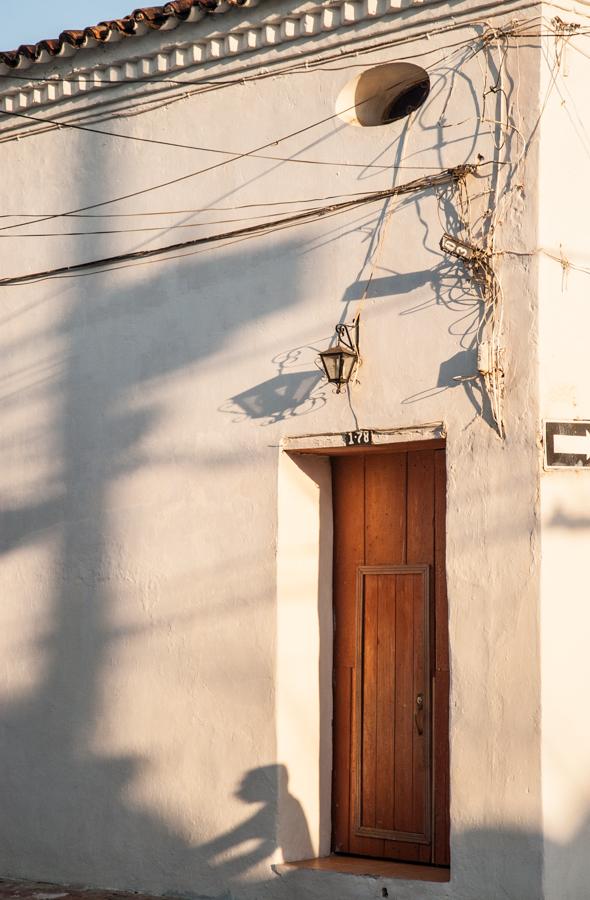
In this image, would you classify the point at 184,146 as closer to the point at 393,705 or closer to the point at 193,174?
the point at 193,174

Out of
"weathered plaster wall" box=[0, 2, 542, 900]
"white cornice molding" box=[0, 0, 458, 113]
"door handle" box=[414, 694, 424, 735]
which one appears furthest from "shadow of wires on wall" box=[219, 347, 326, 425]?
"white cornice molding" box=[0, 0, 458, 113]

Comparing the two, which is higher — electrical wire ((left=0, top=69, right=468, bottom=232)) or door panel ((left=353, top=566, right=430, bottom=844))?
electrical wire ((left=0, top=69, right=468, bottom=232))

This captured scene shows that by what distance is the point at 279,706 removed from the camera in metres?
8.52

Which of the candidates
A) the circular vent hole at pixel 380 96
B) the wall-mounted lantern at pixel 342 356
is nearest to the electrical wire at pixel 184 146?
the circular vent hole at pixel 380 96

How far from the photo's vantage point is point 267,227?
351 inches

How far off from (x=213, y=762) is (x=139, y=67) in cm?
502

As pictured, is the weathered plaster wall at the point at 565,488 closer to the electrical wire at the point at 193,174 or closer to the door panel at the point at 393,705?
the door panel at the point at 393,705

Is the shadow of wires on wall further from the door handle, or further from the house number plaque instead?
the door handle

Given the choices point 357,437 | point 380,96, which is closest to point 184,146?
point 380,96

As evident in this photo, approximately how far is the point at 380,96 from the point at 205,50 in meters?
1.36

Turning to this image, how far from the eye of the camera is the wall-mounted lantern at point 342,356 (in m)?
8.30

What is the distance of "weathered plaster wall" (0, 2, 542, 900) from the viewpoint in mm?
7777

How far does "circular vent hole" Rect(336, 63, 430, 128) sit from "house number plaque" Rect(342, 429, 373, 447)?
A: 2.10m

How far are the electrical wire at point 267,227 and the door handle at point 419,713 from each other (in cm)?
322
